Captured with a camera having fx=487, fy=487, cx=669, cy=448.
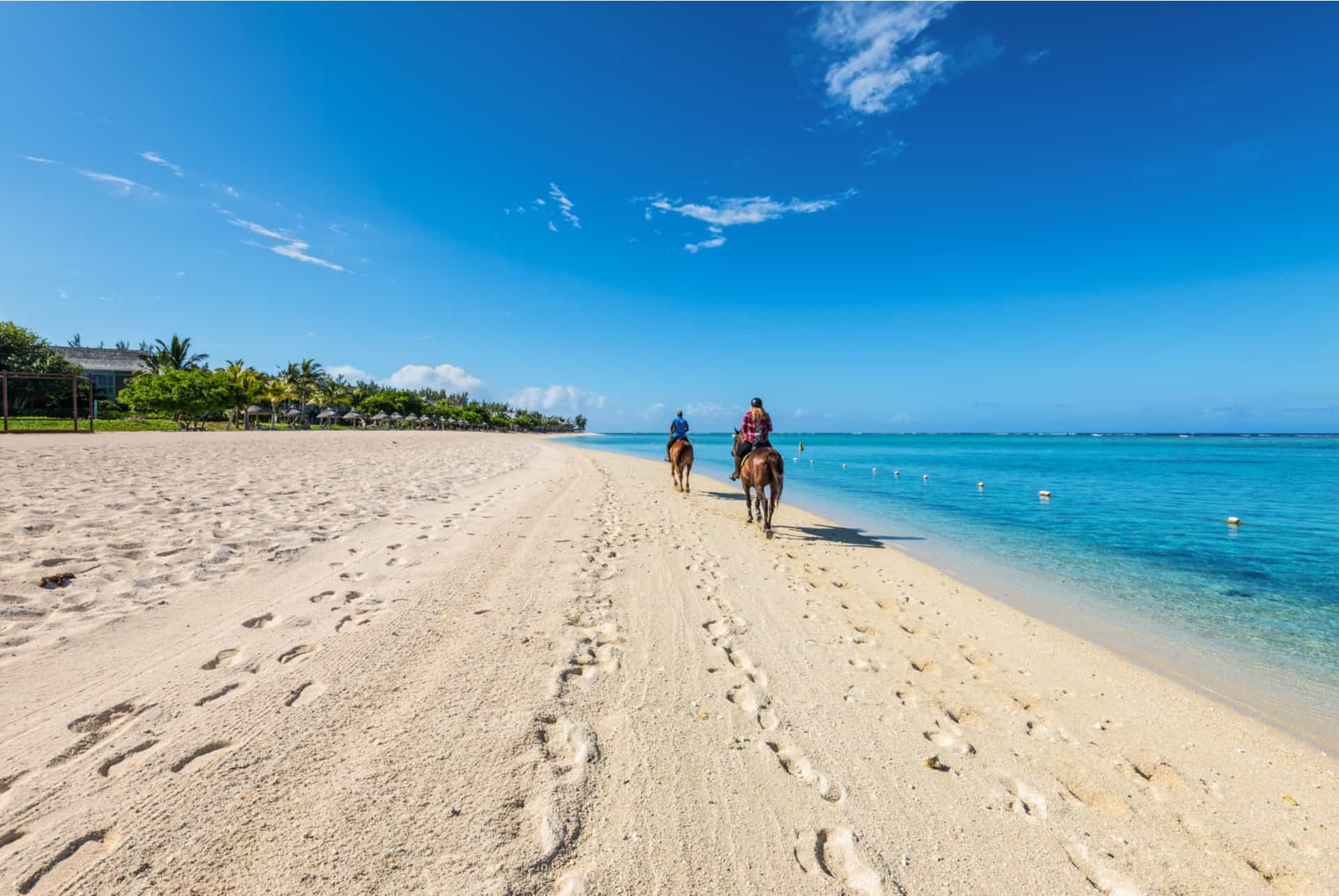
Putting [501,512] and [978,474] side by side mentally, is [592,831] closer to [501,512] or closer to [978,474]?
[501,512]

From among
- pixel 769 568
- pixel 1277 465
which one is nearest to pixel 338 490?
pixel 769 568

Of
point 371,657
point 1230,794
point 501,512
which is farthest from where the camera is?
point 501,512

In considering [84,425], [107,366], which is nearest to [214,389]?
[84,425]

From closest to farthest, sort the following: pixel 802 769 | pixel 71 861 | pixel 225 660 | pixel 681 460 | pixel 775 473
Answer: pixel 71 861, pixel 802 769, pixel 225 660, pixel 775 473, pixel 681 460

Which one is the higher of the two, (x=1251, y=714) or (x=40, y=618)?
(x=40, y=618)

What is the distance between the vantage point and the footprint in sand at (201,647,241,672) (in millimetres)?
3846

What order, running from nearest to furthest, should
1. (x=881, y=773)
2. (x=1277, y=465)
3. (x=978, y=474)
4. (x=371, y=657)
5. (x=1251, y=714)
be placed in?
(x=881, y=773) < (x=371, y=657) < (x=1251, y=714) < (x=978, y=474) < (x=1277, y=465)

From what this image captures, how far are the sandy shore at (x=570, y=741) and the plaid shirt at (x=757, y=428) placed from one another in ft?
18.1

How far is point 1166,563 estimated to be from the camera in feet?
33.4

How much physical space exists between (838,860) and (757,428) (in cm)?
1014

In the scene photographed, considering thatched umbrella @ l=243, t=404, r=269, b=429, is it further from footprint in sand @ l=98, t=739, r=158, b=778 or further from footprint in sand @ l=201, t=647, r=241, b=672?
footprint in sand @ l=98, t=739, r=158, b=778

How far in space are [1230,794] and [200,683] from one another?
7504 mm

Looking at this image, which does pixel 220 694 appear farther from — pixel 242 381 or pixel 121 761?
pixel 242 381

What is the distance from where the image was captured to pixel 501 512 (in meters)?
10.8
